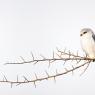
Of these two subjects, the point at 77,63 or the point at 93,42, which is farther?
the point at 93,42

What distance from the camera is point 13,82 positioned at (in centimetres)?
63

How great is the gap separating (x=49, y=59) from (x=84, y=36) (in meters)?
1.03

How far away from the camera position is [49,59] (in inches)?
25.9

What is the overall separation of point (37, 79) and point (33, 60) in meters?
0.06

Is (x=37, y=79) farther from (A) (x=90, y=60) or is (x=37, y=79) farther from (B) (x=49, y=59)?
(A) (x=90, y=60)

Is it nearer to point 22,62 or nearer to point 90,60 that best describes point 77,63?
point 90,60

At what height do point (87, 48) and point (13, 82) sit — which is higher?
point (87, 48)

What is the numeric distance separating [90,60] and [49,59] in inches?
5.0

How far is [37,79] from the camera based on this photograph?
2.12 feet

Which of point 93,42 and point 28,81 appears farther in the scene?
point 93,42

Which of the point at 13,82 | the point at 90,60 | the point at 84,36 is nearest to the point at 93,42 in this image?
the point at 84,36

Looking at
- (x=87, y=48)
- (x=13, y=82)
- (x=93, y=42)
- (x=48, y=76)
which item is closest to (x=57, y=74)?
(x=48, y=76)

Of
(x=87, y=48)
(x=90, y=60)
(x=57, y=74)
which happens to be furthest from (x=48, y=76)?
(x=87, y=48)

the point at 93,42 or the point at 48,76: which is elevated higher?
the point at 93,42
